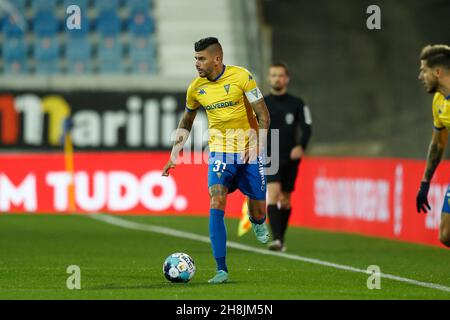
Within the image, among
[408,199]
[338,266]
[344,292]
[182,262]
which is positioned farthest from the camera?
[408,199]

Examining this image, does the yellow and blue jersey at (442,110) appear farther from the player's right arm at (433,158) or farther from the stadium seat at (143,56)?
the stadium seat at (143,56)

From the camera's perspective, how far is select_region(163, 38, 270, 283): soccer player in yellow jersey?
1012cm

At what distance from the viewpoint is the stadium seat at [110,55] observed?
28734 mm

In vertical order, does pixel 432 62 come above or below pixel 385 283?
above

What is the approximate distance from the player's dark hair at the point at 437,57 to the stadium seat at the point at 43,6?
69.4ft

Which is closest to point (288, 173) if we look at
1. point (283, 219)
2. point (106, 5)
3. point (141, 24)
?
point (283, 219)

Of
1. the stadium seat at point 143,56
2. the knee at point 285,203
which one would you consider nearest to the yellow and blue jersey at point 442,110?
the knee at point 285,203

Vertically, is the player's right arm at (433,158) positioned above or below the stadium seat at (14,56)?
below

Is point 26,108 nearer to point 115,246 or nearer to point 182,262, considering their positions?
point 115,246

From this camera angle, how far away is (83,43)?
29062mm

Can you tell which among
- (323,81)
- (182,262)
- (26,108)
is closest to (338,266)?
A: (182,262)

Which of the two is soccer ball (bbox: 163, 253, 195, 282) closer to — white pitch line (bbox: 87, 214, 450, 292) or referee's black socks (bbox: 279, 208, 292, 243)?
white pitch line (bbox: 87, 214, 450, 292)

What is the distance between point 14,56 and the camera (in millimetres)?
28547

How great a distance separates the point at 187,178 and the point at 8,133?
466 centimetres
